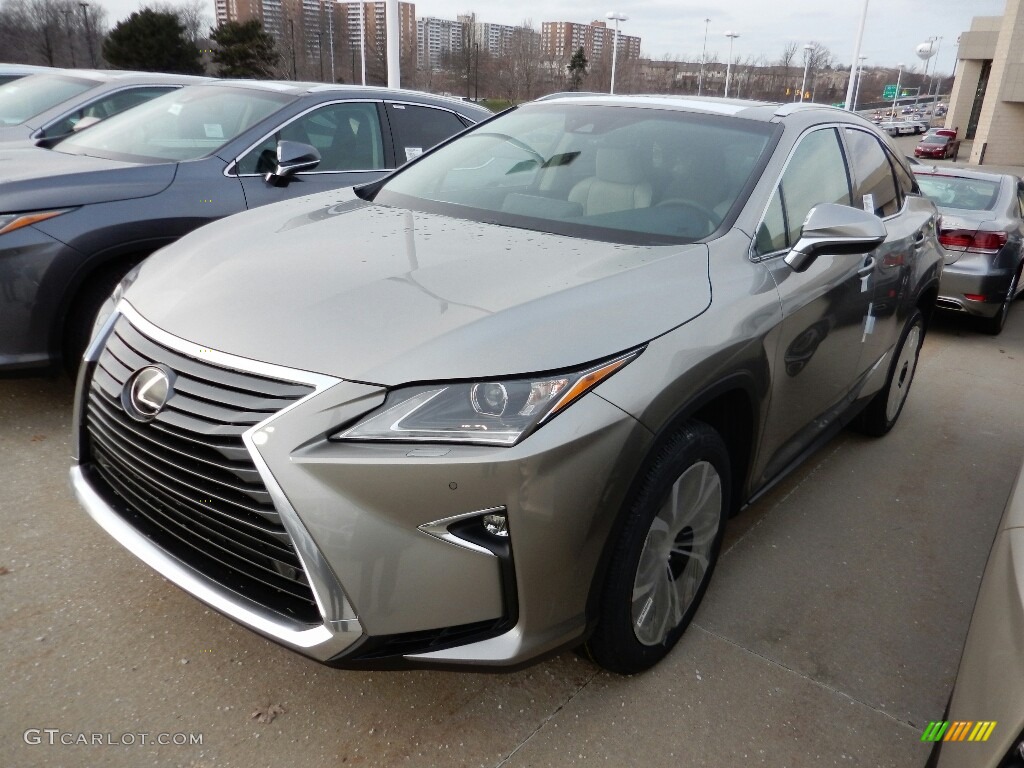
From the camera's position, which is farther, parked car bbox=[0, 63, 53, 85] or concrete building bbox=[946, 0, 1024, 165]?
concrete building bbox=[946, 0, 1024, 165]

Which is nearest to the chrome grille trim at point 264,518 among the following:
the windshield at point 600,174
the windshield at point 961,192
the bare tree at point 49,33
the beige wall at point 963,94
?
the windshield at point 600,174

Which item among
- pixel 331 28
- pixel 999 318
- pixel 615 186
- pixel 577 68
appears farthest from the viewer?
pixel 577 68

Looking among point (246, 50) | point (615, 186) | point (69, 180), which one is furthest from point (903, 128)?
point (69, 180)

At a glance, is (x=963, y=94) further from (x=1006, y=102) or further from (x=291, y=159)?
(x=291, y=159)

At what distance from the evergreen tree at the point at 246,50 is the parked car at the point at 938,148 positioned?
120 ft

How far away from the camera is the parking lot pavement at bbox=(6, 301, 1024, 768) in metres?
2.14

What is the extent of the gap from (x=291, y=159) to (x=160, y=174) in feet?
2.16

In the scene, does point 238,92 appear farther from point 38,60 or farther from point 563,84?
point 563,84

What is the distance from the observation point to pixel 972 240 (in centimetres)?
688

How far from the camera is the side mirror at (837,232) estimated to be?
2.58 meters

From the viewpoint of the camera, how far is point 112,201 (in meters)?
Result: 3.80

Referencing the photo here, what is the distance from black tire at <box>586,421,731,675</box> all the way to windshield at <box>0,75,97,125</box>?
7.28 metres

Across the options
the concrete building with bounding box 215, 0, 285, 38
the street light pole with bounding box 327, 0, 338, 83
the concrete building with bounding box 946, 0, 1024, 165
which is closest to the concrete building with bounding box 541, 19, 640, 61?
the street light pole with bounding box 327, 0, 338, 83

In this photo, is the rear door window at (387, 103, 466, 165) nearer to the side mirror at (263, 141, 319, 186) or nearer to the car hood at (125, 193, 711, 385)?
the side mirror at (263, 141, 319, 186)
